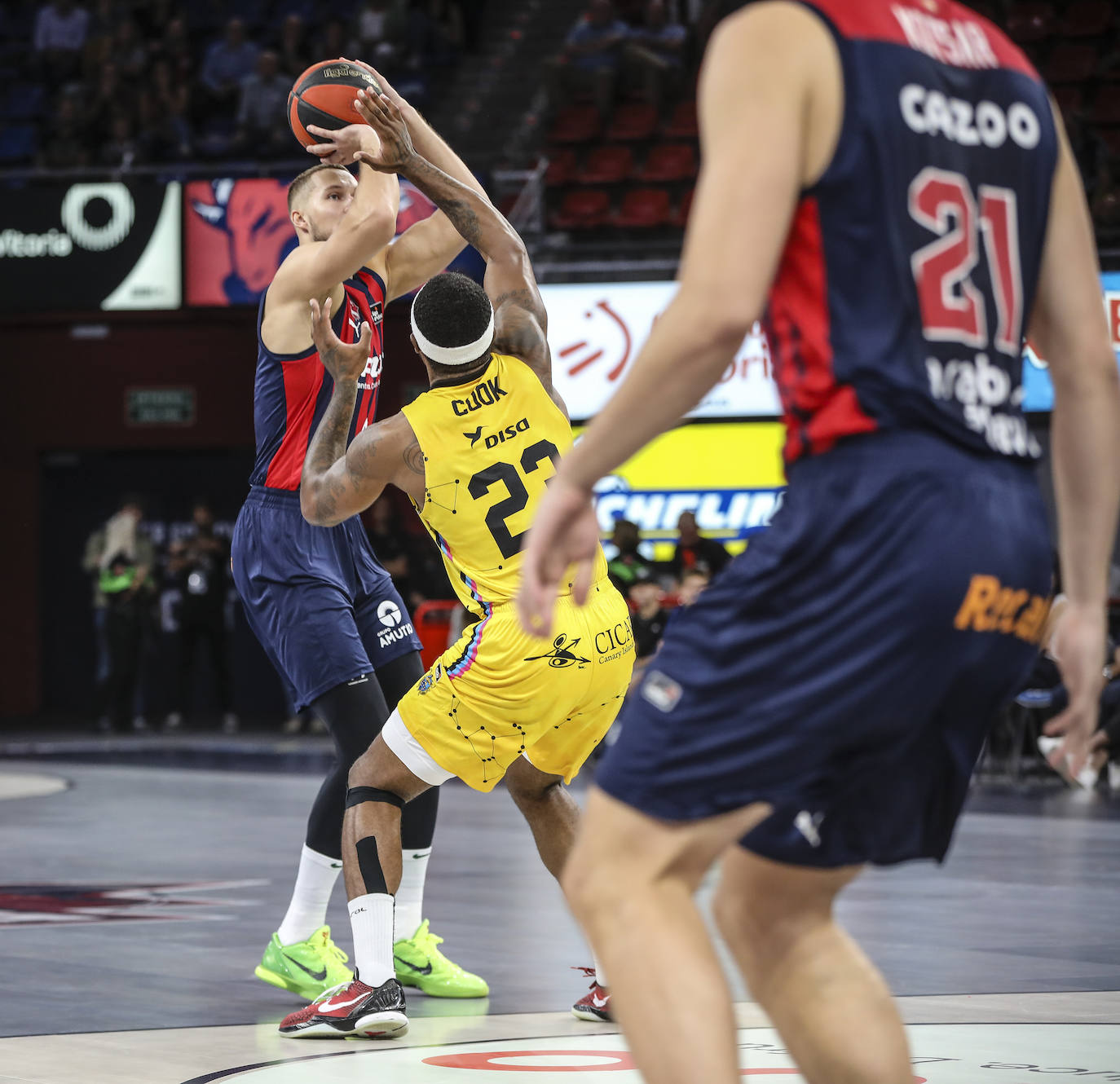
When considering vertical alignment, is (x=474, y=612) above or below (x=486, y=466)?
below

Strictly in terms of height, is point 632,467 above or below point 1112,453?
below

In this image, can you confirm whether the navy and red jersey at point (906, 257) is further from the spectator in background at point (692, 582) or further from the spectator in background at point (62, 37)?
the spectator in background at point (62, 37)

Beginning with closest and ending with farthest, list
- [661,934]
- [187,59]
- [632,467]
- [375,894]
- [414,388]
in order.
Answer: [661,934] < [375,894] < [632,467] < [414,388] < [187,59]

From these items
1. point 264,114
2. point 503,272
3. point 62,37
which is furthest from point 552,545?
point 62,37

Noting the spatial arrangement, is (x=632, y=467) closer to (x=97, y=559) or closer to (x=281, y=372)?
(x=97, y=559)

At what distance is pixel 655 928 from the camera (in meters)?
2.39

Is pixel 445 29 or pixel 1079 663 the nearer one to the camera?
pixel 1079 663

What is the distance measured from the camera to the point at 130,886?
25.9ft

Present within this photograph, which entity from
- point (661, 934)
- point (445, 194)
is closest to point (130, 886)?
point (445, 194)

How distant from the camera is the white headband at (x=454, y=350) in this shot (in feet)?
15.9

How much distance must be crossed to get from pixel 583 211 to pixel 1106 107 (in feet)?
15.2

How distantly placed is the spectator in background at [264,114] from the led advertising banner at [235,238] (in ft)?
6.72

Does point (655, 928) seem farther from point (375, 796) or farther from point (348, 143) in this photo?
point (348, 143)

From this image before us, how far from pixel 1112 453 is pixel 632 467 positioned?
14.4 m
